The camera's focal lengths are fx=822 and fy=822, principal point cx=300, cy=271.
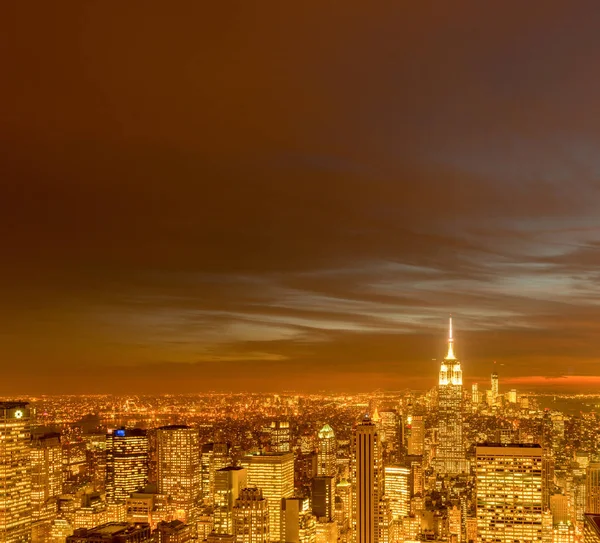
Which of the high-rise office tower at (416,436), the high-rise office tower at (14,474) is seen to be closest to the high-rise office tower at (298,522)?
the high-rise office tower at (416,436)

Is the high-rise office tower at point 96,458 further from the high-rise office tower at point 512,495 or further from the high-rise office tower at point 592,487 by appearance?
the high-rise office tower at point 592,487

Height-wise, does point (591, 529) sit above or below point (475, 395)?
below

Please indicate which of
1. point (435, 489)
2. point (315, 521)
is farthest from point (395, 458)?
point (315, 521)

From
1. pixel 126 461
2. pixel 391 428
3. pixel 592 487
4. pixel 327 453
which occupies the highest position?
pixel 391 428

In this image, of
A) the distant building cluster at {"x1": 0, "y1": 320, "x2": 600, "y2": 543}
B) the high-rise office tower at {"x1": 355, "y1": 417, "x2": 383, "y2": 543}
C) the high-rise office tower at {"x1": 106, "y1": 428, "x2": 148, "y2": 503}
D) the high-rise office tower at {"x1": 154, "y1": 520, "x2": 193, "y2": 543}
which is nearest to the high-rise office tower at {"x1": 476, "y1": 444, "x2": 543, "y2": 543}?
the distant building cluster at {"x1": 0, "y1": 320, "x2": 600, "y2": 543}

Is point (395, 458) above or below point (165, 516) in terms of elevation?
above

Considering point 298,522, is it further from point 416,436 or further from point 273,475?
point 416,436

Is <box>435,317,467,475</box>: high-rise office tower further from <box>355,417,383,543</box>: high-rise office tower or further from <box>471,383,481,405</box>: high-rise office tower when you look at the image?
<box>355,417,383,543</box>: high-rise office tower

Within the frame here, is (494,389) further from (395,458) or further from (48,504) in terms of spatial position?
(48,504)

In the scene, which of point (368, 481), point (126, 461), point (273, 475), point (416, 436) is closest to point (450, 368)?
point (368, 481)
